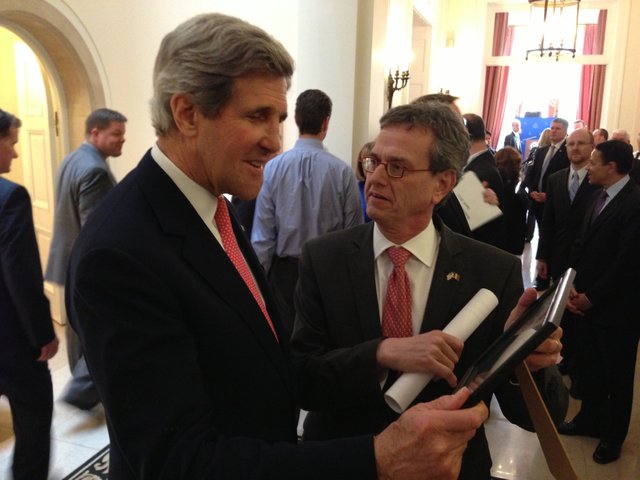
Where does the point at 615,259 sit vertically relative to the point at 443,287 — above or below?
below

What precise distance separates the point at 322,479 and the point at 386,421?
0.54m

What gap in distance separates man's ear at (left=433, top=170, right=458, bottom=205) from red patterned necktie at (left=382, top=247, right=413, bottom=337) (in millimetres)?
258

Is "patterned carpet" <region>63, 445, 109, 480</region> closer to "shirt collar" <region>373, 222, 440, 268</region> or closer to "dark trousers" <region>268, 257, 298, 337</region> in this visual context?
"dark trousers" <region>268, 257, 298, 337</region>

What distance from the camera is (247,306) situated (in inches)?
39.2

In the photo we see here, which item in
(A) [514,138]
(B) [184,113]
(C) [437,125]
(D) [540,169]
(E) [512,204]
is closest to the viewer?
(B) [184,113]

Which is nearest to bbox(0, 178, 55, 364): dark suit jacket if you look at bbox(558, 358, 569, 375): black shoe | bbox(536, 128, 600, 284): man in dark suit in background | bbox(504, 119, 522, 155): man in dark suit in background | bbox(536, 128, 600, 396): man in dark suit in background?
bbox(536, 128, 600, 396): man in dark suit in background

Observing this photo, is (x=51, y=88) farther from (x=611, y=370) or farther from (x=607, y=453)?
(x=607, y=453)

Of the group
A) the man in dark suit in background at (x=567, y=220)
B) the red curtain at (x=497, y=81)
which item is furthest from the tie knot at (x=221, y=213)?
the red curtain at (x=497, y=81)

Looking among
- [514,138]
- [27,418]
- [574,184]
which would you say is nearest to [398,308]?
[27,418]

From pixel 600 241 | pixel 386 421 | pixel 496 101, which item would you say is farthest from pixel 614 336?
pixel 496 101

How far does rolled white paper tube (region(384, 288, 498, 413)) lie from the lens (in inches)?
42.7

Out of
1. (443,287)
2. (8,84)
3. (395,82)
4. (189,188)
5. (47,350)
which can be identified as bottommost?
(47,350)

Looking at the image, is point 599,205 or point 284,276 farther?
point 284,276

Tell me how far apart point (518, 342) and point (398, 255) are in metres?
0.61
